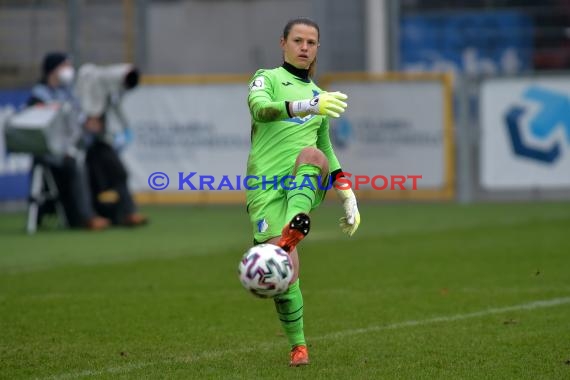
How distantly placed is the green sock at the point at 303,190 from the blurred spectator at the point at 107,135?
10.6 meters

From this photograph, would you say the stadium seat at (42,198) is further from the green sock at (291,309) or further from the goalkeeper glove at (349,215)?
the green sock at (291,309)

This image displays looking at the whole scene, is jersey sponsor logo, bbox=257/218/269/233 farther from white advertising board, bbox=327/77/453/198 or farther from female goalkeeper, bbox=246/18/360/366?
white advertising board, bbox=327/77/453/198

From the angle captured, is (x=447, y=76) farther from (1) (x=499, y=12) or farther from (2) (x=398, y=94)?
(1) (x=499, y=12)

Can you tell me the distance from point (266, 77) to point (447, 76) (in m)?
13.8

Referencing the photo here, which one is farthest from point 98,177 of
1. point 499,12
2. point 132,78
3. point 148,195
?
point 499,12

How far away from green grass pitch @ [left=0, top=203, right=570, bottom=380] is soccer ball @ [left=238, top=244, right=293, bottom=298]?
59 centimetres

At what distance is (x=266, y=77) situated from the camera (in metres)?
7.82

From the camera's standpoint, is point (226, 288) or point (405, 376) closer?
point (405, 376)

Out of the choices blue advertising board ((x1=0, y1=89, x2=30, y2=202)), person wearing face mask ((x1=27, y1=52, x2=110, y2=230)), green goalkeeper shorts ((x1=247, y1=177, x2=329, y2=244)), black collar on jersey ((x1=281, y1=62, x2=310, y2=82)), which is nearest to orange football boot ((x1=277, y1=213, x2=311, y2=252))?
green goalkeeper shorts ((x1=247, y1=177, x2=329, y2=244))

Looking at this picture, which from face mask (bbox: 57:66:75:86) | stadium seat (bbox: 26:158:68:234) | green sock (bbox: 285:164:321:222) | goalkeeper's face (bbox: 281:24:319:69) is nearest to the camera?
green sock (bbox: 285:164:321:222)

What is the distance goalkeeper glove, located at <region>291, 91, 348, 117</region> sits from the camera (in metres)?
7.31

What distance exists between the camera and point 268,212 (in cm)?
775

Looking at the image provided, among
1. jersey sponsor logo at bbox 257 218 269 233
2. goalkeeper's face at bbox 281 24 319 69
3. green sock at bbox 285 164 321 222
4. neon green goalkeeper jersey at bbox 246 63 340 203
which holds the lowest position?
jersey sponsor logo at bbox 257 218 269 233

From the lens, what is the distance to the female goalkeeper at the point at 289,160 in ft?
25.1
